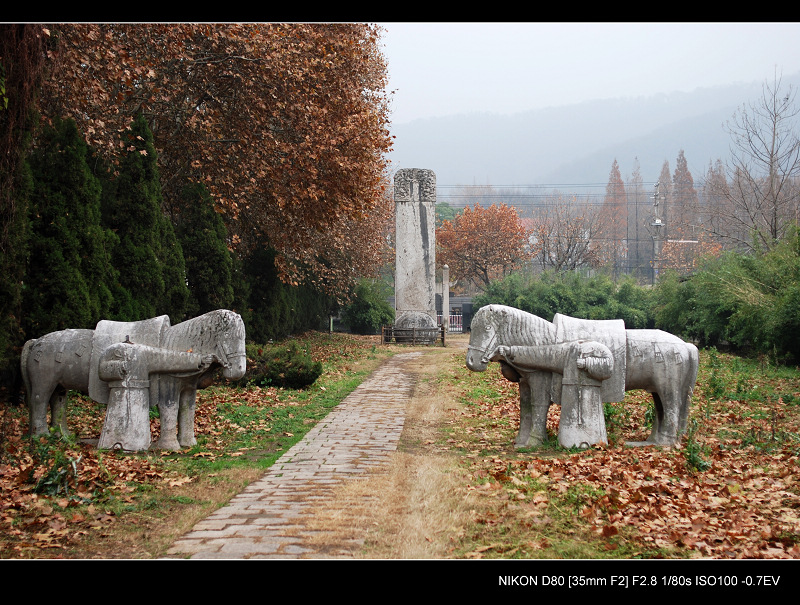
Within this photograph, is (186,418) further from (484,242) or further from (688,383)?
(484,242)

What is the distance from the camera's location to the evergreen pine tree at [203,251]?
1594cm

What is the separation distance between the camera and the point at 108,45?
10930 millimetres

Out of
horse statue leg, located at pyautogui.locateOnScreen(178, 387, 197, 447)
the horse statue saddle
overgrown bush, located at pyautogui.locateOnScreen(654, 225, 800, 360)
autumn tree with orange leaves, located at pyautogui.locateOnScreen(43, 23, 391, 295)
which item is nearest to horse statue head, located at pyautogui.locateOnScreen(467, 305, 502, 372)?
the horse statue saddle

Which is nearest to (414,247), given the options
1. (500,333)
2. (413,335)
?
(413,335)

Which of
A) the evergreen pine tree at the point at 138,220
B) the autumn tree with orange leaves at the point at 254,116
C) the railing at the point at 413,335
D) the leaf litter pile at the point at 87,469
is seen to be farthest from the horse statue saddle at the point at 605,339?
the railing at the point at 413,335

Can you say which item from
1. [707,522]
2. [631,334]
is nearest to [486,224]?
[631,334]

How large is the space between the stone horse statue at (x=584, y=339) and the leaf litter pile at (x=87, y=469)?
297cm

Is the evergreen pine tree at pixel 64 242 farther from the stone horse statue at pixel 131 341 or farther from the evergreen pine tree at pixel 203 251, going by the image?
the evergreen pine tree at pixel 203 251

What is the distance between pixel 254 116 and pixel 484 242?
114ft

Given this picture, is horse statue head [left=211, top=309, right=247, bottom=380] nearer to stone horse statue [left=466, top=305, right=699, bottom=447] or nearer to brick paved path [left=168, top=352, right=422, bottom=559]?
brick paved path [left=168, top=352, right=422, bottom=559]

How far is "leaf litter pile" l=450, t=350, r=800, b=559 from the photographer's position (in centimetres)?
484

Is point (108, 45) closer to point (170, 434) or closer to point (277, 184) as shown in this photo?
point (277, 184)

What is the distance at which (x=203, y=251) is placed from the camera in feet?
53.1

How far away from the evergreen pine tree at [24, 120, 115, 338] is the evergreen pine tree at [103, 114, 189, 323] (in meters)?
1.01
